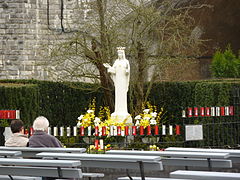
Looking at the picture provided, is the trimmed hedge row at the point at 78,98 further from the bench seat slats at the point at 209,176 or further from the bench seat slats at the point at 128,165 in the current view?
the bench seat slats at the point at 209,176

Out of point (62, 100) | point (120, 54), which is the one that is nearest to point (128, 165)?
point (120, 54)

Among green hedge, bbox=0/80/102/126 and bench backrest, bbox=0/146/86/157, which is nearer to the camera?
bench backrest, bbox=0/146/86/157

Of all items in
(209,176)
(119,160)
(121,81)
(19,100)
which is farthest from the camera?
(19,100)

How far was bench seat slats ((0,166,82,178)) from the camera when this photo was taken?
8.09 meters

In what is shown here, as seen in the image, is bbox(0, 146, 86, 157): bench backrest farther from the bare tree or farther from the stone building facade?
the stone building facade

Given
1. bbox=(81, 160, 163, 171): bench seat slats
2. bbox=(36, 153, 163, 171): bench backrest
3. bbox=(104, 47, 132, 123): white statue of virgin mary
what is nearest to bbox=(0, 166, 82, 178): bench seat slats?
bbox=(36, 153, 163, 171): bench backrest

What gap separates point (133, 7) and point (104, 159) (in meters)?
9.67

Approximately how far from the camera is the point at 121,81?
52.6 ft

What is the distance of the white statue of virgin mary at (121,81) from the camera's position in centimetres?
1582

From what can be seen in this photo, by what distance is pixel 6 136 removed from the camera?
1485 cm

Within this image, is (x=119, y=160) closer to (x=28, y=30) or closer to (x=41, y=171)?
(x=41, y=171)

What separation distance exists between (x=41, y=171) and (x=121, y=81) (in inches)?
314

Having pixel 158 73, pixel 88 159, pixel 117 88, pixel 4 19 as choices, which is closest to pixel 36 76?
pixel 4 19

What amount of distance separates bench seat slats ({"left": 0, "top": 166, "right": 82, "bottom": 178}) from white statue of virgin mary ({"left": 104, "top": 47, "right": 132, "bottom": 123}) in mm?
7394
